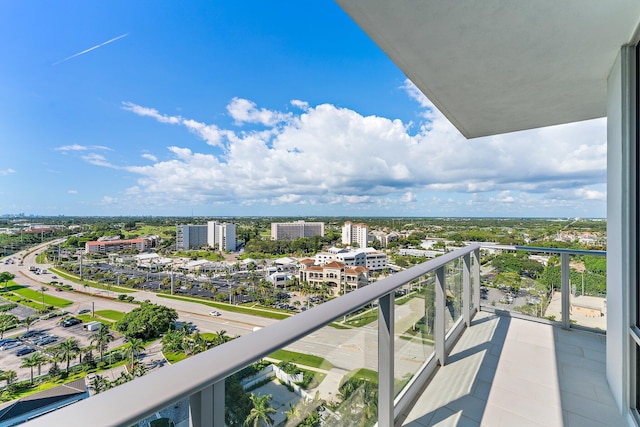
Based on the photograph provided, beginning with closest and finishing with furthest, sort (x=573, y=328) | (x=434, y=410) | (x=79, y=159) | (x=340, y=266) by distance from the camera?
(x=434, y=410) → (x=573, y=328) → (x=340, y=266) → (x=79, y=159)

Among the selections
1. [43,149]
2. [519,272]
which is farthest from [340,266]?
[43,149]

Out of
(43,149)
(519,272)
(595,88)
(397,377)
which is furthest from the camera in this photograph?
(43,149)

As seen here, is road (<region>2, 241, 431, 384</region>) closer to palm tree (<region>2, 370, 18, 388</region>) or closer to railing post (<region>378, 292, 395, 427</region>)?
railing post (<region>378, 292, 395, 427</region>)

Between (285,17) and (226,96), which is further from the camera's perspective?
(226,96)

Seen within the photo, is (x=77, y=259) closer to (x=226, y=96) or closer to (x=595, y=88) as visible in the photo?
(x=595, y=88)

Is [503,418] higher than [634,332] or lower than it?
lower

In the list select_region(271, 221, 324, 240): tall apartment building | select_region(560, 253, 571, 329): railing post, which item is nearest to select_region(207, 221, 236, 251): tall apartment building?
select_region(271, 221, 324, 240): tall apartment building

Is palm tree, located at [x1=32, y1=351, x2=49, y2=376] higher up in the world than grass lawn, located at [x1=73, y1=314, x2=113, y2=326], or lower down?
higher up

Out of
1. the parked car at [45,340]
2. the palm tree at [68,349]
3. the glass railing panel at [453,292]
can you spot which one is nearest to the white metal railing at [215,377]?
the glass railing panel at [453,292]
